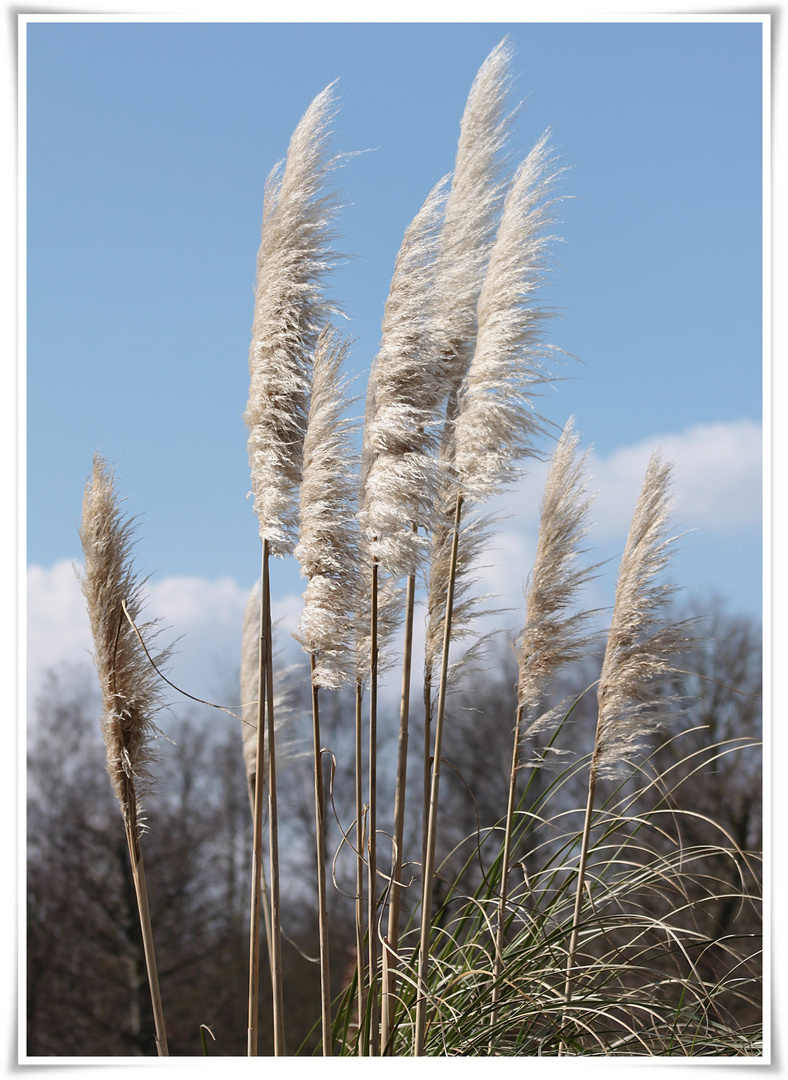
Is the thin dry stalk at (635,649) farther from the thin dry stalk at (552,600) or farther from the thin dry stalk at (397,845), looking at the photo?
the thin dry stalk at (397,845)

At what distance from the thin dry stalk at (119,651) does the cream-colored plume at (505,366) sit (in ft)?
3.09

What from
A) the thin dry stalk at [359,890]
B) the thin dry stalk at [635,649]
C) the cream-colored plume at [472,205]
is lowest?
the thin dry stalk at [359,890]

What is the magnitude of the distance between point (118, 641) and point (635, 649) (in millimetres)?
1548

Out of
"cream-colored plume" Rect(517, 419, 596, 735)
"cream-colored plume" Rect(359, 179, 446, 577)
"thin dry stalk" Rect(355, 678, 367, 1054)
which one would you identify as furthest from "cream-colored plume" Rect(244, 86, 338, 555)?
"cream-colored plume" Rect(517, 419, 596, 735)

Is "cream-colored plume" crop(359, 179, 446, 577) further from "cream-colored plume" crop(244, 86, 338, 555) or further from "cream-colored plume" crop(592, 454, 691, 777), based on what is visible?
"cream-colored plume" crop(592, 454, 691, 777)

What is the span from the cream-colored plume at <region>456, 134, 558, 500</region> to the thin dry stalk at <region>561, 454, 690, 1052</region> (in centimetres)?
65

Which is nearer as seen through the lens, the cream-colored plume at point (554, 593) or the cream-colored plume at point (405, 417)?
the cream-colored plume at point (405, 417)

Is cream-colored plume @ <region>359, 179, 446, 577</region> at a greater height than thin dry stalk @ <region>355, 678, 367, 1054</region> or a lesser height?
greater

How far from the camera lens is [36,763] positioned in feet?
36.1

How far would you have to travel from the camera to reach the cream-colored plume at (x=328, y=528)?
7.63 feet

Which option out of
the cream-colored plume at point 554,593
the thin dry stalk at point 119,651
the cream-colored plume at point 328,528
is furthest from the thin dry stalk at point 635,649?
the thin dry stalk at point 119,651

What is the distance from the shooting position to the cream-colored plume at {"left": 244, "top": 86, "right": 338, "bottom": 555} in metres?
2.35

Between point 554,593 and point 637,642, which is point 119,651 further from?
point 637,642

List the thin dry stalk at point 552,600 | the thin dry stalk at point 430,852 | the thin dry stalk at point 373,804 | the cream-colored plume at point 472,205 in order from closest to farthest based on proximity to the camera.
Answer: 1. the thin dry stalk at point 430,852
2. the thin dry stalk at point 373,804
3. the cream-colored plume at point 472,205
4. the thin dry stalk at point 552,600
